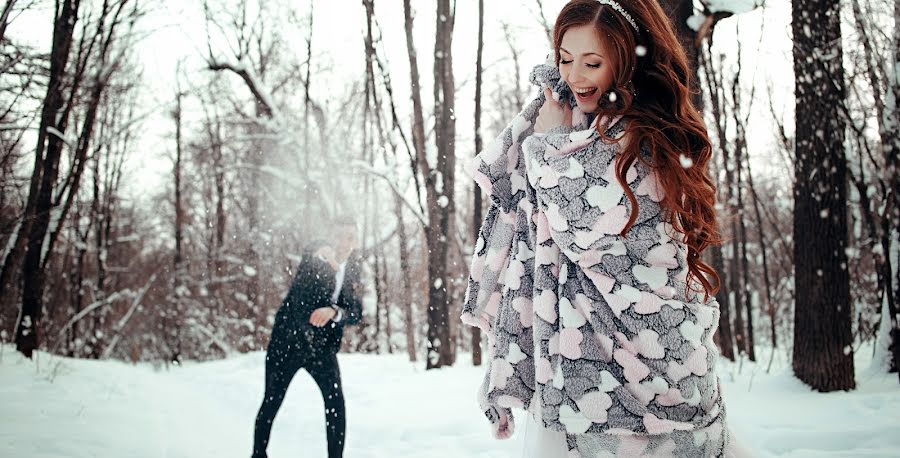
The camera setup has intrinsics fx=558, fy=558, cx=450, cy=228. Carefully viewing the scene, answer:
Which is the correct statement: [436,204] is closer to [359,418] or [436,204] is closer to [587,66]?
[359,418]

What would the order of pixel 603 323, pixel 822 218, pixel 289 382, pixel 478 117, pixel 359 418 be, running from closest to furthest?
pixel 603 323, pixel 289 382, pixel 822 218, pixel 359 418, pixel 478 117

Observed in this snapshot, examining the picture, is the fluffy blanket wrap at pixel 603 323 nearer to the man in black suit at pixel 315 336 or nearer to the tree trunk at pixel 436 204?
the man in black suit at pixel 315 336

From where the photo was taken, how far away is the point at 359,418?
5.14 metres

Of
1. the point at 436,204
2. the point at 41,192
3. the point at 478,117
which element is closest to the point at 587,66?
the point at 436,204

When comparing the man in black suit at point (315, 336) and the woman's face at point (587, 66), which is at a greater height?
the woman's face at point (587, 66)

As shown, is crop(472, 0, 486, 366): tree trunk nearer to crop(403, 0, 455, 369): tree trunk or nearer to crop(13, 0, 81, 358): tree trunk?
crop(403, 0, 455, 369): tree trunk

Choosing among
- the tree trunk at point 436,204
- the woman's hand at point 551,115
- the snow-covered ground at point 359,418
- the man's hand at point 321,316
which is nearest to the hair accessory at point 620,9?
the woman's hand at point 551,115

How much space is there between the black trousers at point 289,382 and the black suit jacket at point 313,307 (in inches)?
→ 2.0

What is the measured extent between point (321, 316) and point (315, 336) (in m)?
0.13

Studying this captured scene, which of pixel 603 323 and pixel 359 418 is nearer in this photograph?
pixel 603 323

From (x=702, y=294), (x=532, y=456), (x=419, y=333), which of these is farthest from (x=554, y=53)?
(x=419, y=333)

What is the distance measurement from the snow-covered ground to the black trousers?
2.50 ft

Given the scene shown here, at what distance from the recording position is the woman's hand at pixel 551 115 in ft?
4.83

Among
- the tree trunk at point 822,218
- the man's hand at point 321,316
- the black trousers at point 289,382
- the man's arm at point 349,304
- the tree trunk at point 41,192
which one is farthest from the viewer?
the tree trunk at point 41,192
